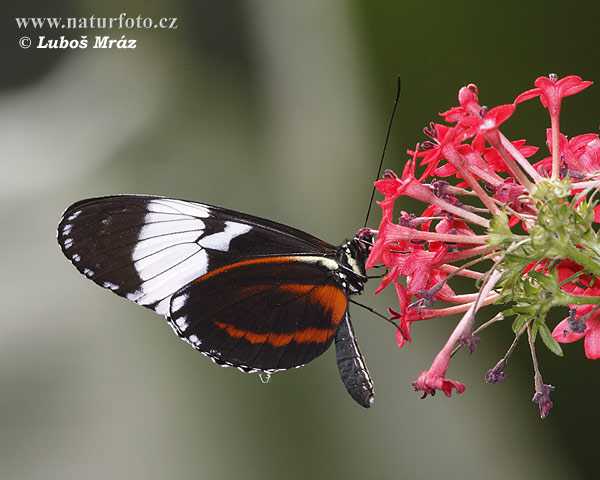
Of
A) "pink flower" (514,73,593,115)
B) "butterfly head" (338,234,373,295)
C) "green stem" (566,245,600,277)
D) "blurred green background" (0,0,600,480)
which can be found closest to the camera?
"green stem" (566,245,600,277)

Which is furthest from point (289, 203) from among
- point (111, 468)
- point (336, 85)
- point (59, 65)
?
point (111, 468)

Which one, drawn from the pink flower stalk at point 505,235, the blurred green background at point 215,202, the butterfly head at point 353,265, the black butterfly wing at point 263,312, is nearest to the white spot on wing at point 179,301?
the black butterfly wing at point 263,312

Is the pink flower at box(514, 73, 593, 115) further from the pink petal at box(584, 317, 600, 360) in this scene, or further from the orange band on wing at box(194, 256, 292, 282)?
the orange band on wing at box(194, 256, 292, 282)

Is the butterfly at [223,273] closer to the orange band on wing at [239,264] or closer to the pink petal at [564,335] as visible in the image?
the orange band on wing at [239,264]

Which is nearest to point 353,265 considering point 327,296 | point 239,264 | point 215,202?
point 327,296

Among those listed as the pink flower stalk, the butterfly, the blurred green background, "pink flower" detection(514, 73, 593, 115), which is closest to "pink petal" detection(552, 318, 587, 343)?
the pink flower stalk

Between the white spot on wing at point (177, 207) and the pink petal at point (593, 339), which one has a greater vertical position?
the white spot on wing at point (177, 207)

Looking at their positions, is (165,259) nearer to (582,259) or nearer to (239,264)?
(239,264)
